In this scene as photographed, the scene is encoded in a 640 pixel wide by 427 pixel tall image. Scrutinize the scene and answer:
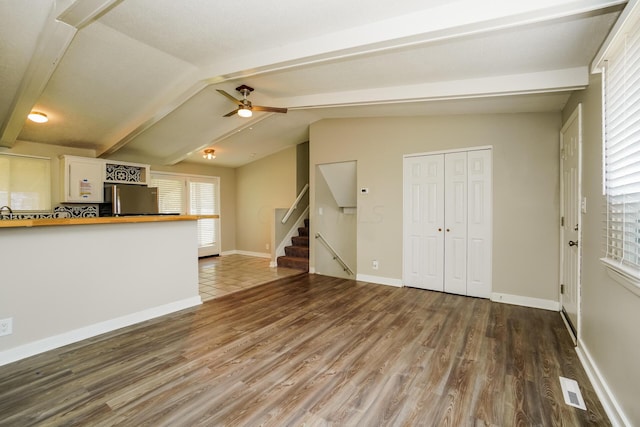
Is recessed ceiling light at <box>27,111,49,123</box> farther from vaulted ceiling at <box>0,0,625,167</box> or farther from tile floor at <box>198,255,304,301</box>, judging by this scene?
tile floor at <box>198,255,304,301</box>

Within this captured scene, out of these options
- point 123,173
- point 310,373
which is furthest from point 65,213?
point 310,373

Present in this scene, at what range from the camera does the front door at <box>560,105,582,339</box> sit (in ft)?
8.42

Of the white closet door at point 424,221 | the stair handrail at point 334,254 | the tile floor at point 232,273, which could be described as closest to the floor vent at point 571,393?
the white closet door at point 424,221

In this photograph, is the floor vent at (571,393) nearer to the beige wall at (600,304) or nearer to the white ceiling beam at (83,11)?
the beige wall at (600,304)

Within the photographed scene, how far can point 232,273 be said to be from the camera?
5469 millimetres

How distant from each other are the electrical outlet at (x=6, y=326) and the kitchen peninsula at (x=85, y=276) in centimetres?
2

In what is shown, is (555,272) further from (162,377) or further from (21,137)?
(21,137)

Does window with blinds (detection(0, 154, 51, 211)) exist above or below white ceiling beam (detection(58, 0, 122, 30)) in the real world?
below

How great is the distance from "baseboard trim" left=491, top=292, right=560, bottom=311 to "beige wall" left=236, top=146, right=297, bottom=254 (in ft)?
14.9

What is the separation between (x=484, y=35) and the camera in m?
2.00

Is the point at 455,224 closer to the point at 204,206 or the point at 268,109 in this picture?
the point at 268,109

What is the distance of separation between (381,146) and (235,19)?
2.95 m

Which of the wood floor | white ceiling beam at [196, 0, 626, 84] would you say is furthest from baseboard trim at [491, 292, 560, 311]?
white ceiling beam at [196, 0, 626, 84]

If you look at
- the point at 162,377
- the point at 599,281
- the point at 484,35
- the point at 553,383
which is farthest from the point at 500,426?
the point at 484,35
